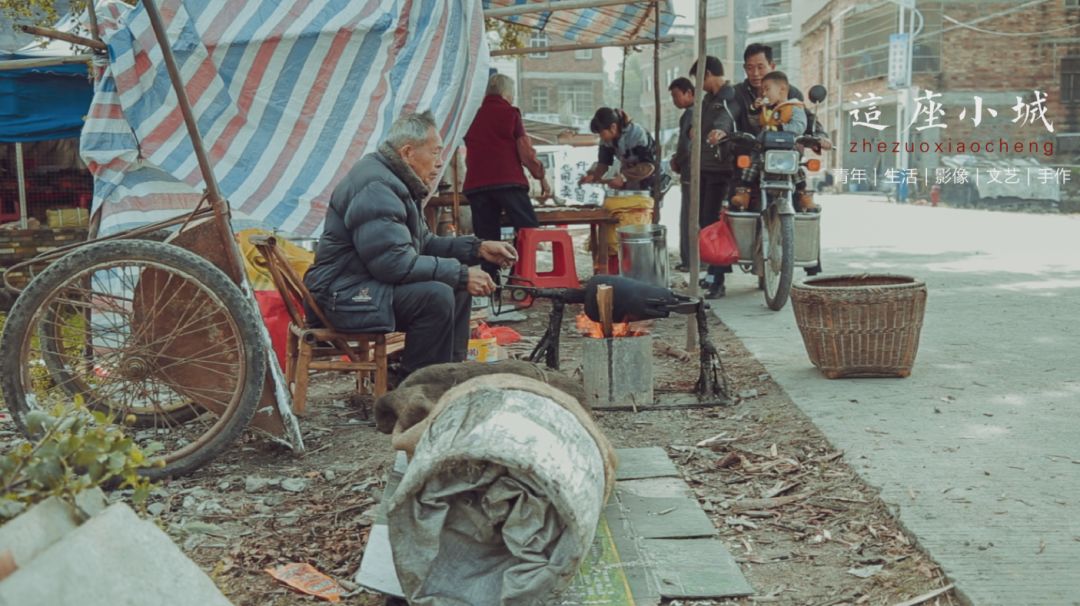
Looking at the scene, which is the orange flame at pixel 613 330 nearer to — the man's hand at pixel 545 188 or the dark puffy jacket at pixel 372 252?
the dark puffy jacket at pixel 372 252

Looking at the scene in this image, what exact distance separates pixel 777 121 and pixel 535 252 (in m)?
2.24

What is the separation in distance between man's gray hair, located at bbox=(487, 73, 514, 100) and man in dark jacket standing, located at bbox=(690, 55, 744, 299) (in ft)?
5.14

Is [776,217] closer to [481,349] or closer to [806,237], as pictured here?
[806,237]

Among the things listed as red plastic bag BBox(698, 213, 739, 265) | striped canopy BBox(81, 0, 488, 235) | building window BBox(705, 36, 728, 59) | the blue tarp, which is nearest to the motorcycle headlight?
red plastic bag BBox(698, 213, 739, 265)

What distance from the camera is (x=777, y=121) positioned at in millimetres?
8422

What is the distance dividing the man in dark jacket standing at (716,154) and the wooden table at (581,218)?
0.90 metres

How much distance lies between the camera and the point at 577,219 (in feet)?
30.6

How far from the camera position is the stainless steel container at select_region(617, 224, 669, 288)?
28.8 feet

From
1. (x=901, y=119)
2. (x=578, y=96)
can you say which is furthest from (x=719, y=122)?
(x=578, y=96)

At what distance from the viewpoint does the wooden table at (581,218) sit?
930 centimetres

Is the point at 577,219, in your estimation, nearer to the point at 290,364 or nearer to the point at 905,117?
the point at 290,364

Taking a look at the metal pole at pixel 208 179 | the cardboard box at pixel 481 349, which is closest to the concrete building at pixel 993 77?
the cardboard box at pixel 481 349

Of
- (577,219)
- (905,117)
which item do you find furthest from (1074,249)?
(905,117)

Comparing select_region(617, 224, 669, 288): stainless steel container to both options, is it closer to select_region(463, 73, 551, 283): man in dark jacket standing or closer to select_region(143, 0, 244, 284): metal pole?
select_region(463, 73, 551, 283): man in dark jacket standing
